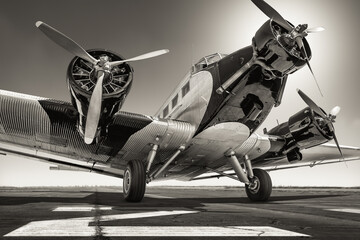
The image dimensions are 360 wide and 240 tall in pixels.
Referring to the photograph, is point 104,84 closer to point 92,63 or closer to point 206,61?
point 92,63

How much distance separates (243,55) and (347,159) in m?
11.3

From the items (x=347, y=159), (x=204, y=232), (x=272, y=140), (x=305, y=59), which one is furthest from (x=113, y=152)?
(x=347, y=159)

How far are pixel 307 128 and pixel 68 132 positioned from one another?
782 centimetres

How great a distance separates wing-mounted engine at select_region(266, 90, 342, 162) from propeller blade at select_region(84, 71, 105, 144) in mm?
7048

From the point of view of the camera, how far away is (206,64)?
34.3ft

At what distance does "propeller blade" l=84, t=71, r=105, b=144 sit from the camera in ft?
25.6

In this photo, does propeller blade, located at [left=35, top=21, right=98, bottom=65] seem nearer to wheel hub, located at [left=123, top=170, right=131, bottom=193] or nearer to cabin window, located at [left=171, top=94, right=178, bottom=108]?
wheel hub, located at [left=123, top=170, right=131, bottom=193]

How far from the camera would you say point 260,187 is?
448 inches

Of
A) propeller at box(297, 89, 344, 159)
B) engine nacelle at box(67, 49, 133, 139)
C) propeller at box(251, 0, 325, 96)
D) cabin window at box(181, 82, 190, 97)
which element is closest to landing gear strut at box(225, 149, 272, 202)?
cabin window at box(181, 82, 190, 97)

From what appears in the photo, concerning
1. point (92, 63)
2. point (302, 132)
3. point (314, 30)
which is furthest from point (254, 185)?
point (92, 63)

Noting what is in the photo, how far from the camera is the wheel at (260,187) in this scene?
1130 centimetres

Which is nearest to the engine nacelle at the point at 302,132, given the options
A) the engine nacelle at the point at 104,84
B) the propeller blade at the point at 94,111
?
the engine nacelle at the point at 104,84

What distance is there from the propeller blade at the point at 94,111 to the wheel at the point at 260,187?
618cm

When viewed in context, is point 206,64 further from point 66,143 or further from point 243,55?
point 66,143
